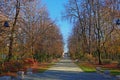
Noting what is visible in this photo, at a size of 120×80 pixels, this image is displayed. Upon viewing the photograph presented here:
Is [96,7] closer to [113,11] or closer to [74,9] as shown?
[74,9]

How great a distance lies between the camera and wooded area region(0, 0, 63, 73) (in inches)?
1198

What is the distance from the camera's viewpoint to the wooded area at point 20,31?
30.4 metres

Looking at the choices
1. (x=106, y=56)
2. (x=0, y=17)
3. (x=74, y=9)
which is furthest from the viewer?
(x=106, y=56)

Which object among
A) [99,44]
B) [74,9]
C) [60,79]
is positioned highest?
[74,9]

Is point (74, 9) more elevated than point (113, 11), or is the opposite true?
point (74, 9)

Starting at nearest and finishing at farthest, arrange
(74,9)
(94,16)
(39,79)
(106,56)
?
(39,79), (94,16), (74,9), (106,56)

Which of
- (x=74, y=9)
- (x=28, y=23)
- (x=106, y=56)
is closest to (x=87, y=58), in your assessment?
(x=106, y=56)

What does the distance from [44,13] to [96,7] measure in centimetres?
1052

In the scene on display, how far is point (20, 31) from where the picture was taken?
4316 cm

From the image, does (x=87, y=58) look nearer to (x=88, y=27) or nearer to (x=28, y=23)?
(x=88, y=27)

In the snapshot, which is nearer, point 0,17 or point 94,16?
point 0,17

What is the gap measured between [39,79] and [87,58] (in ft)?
152

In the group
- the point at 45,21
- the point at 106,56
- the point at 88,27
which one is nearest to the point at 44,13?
the point at 45,21

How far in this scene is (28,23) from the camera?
49719mm
